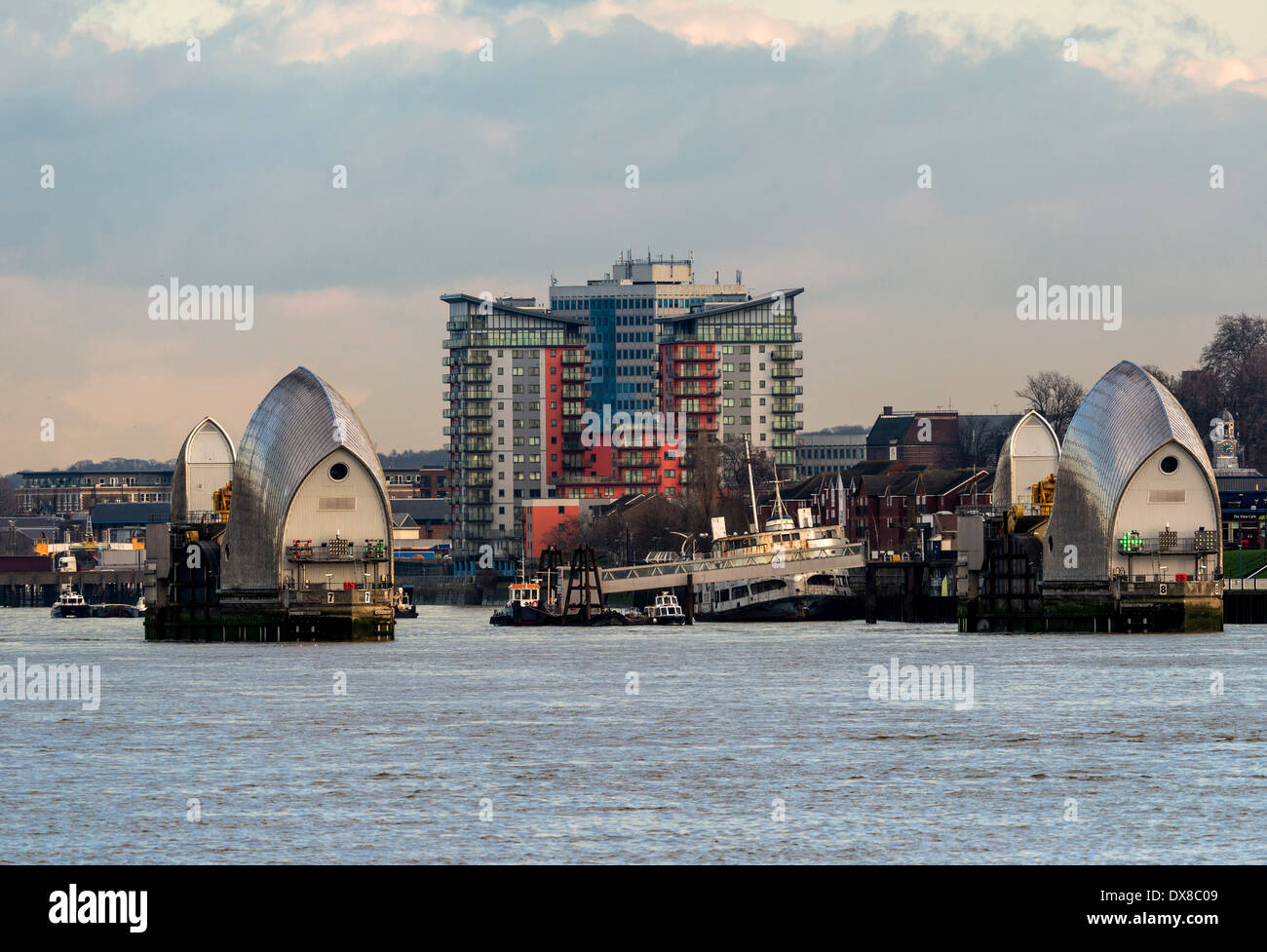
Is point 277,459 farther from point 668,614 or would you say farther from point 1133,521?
point 1133,521

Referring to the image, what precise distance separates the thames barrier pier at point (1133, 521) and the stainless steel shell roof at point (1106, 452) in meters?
0.04

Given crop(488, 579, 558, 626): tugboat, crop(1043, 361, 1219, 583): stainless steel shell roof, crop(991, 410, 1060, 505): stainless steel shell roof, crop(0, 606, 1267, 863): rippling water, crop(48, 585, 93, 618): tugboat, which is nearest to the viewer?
crop(0, 606, 1267, 863): rippling water

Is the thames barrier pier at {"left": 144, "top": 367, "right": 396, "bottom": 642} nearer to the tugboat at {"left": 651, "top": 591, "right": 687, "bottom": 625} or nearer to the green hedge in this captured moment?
→ the tugboat at {"left": 651, "top": 591, "right": 687, "bottom": 625}

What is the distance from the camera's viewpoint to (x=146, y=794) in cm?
3628

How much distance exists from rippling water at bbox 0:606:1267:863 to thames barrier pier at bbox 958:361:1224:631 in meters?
17.6

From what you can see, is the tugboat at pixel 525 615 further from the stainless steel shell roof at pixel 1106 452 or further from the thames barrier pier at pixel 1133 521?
the stainless steel shell roof at pixel 1106 452

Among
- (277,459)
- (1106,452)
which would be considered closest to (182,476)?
(277,459)

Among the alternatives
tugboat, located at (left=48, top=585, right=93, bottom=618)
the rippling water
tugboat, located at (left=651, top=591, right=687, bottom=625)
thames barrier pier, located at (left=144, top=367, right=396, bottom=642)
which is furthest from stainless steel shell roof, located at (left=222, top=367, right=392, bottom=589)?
tugboat, located at (left=48, top=585, right=93, bottom=618)

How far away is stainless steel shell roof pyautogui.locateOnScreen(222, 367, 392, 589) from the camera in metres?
90.8

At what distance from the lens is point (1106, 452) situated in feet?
297
